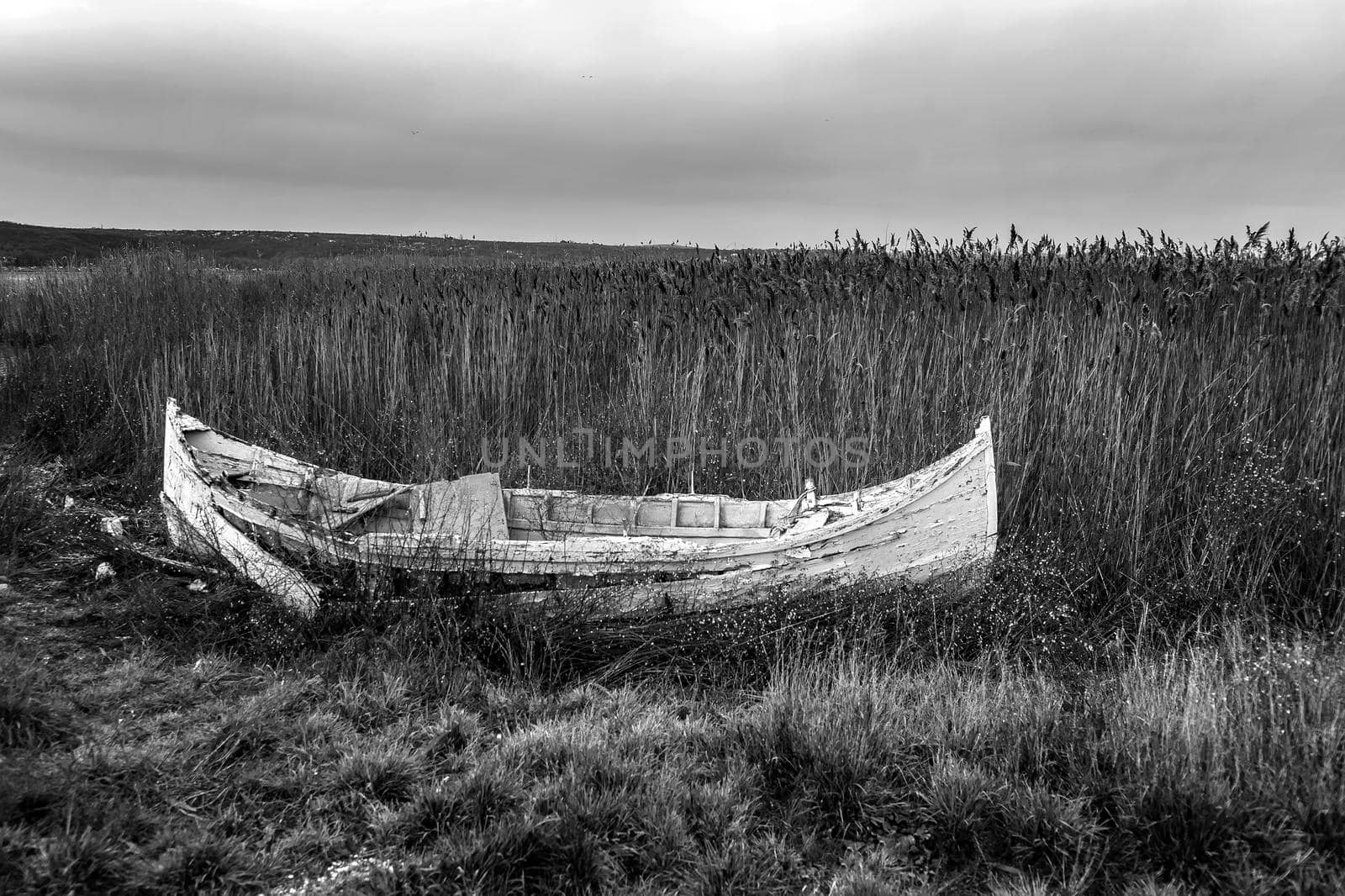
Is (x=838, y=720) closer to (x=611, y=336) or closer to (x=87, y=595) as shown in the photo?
(x=87, y=595)

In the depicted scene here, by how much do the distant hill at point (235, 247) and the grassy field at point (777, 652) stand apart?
42.2 feet

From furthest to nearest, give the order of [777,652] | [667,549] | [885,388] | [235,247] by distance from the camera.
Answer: [235,247], [885,388], [667,549], [777,652]

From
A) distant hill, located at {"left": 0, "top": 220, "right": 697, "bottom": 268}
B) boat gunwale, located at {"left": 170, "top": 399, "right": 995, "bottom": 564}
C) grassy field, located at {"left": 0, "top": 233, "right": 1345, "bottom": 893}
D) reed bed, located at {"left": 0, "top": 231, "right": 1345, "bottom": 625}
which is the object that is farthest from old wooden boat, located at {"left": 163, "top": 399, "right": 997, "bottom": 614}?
distant hill, located at {"left": 0, "top": 220, "right": 697, "bottom": 268}

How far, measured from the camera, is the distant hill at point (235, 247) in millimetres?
26422

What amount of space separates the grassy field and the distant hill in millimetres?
12869

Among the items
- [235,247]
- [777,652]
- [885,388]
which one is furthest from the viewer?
[235,247]

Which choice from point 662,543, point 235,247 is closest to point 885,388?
point 662,543

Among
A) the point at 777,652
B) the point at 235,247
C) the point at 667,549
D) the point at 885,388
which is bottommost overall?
the point at 777,652

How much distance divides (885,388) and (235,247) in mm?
36509

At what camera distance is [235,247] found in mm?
36406

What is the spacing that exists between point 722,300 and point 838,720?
20.7 feet

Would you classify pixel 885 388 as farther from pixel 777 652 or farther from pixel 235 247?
pixel 235 247

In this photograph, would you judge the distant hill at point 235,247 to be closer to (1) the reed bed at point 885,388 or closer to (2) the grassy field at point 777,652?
(1) the reed bed at point 885,388

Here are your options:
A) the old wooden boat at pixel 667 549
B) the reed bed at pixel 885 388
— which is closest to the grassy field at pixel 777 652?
the reed bed at pixel 885 388
